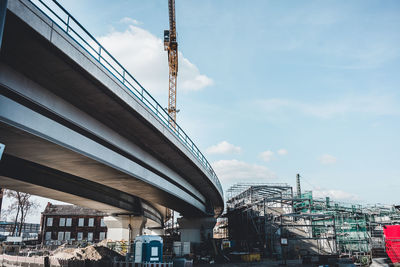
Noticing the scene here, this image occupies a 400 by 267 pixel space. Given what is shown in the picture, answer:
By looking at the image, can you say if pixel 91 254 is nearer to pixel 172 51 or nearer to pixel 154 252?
pixel 154 252

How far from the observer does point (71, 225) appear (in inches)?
2753

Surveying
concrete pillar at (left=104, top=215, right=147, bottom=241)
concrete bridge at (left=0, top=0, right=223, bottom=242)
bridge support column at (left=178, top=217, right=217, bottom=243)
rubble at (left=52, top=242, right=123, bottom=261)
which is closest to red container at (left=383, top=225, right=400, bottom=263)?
concrete bridge at (left=0, top=0, right=223, bottom=242)

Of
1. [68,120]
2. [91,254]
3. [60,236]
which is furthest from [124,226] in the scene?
[60,236]

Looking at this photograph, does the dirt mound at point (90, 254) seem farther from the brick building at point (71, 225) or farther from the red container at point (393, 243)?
the brick building at point (71, 225)

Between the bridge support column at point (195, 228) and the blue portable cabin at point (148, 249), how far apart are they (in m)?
22.3

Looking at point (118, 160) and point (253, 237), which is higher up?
point (118, 160)

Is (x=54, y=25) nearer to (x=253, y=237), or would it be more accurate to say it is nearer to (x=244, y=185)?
(x=253, y=237)

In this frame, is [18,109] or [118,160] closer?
[18,109]

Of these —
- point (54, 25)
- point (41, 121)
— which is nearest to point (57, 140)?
point (41, 121)

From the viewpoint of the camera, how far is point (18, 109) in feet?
34.0

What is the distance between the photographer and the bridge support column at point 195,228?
1561 inches

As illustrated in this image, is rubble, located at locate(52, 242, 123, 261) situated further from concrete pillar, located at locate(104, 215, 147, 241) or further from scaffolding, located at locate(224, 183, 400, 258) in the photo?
scaffolding, located at locate(224, 183, 400, 258)

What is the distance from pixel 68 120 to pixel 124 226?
92.0 feet

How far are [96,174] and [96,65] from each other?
746cm
